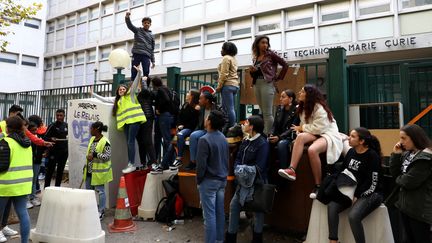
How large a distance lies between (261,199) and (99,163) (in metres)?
3.27

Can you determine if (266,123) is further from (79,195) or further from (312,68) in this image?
(79,195)

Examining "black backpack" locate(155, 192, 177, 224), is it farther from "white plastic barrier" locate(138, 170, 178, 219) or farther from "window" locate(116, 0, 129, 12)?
"window" locate(116, 0, 129, 12)

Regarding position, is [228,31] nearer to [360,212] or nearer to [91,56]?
[91,56]

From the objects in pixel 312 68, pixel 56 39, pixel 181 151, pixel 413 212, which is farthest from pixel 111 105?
pixel 56 39

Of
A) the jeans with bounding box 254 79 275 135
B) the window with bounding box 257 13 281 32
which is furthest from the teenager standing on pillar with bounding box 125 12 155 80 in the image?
the window with bounding box 257 13 281 32

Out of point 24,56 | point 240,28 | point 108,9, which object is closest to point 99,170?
point 240,28

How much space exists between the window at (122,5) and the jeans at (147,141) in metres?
20.2

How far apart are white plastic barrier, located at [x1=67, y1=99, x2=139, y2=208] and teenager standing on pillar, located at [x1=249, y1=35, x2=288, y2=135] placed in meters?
3.21

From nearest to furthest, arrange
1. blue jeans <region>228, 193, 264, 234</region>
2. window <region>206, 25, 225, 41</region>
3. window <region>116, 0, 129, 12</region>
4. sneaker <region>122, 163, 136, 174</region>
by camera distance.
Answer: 1. blue jeans <region>228, 193, 264, 234</region>
2. sneaker <region>122, 163, 136, 174</region>
3. window <region>206, 25, 225, 41</region>
4. window <region>116, 0, 129, 12</region>

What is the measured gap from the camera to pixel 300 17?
16.8 metres

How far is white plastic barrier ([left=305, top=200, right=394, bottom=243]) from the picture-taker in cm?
401

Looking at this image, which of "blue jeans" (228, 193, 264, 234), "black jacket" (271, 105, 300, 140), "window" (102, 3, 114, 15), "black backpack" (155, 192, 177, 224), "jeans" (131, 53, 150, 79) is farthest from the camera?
"window" (102, 3, 114, 15)

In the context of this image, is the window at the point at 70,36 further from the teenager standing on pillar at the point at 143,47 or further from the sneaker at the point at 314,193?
the sneaker at the point at 314,193

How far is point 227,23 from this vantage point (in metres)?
19.3
